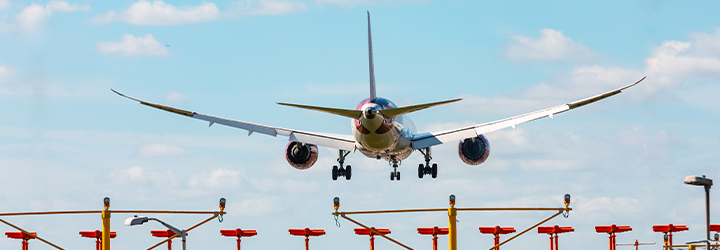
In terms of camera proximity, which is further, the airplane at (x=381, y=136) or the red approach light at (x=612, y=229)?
the airplane at (x=381, y=136)

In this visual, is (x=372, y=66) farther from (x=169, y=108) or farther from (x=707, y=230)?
(x=707, y=230)

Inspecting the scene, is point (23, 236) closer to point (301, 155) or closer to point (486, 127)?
point (301, 155)

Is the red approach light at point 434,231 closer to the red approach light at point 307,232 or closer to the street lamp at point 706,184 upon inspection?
the red approach light at point 307,232

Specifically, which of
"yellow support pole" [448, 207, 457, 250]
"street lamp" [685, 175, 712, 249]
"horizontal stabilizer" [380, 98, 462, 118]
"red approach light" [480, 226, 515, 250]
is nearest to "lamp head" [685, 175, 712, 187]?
"street lamp" [685, 175, 712, 249]

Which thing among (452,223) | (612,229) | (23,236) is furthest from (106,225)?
(612,229)

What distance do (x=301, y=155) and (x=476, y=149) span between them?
12.7 metres

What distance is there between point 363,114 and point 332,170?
1376 centimetres

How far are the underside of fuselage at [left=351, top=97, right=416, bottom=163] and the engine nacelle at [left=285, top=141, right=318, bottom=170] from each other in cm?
586

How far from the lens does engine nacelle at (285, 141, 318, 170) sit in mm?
70375

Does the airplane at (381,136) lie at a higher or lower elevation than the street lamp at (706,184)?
higher

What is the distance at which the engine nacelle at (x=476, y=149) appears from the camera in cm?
6912

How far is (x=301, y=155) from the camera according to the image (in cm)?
7038

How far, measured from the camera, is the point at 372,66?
222ft

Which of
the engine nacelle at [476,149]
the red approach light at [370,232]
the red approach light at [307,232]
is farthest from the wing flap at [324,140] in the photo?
the red approach light at [307,232]
